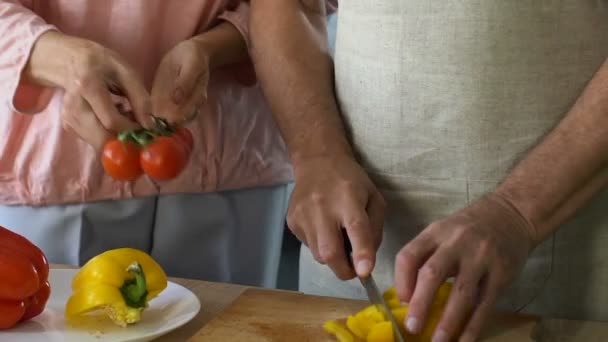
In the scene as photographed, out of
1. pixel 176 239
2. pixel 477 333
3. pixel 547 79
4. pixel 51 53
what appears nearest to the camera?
pixel 477 333

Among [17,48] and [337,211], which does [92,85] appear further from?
[337,211]

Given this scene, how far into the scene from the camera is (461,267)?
4.12ft

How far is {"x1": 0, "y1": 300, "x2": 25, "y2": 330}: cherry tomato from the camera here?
1.31m

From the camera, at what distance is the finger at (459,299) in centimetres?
125

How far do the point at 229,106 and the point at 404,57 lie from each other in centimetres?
40

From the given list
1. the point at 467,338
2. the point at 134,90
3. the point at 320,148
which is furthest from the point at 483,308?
the point at 134,90

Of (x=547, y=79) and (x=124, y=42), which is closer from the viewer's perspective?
(x=547, y=79)

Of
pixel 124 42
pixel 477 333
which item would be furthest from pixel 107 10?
pixel 477 333

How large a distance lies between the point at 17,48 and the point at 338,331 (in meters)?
0.65

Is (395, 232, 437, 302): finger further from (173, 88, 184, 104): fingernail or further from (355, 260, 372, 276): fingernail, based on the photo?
(173, 88, 184, 104): fingernail

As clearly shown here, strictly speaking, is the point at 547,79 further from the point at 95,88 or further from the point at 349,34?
the point at 95,88

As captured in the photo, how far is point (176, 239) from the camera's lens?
1.73 meters

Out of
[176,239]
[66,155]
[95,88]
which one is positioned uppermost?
[95,88]

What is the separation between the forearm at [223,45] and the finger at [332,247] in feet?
1.29
